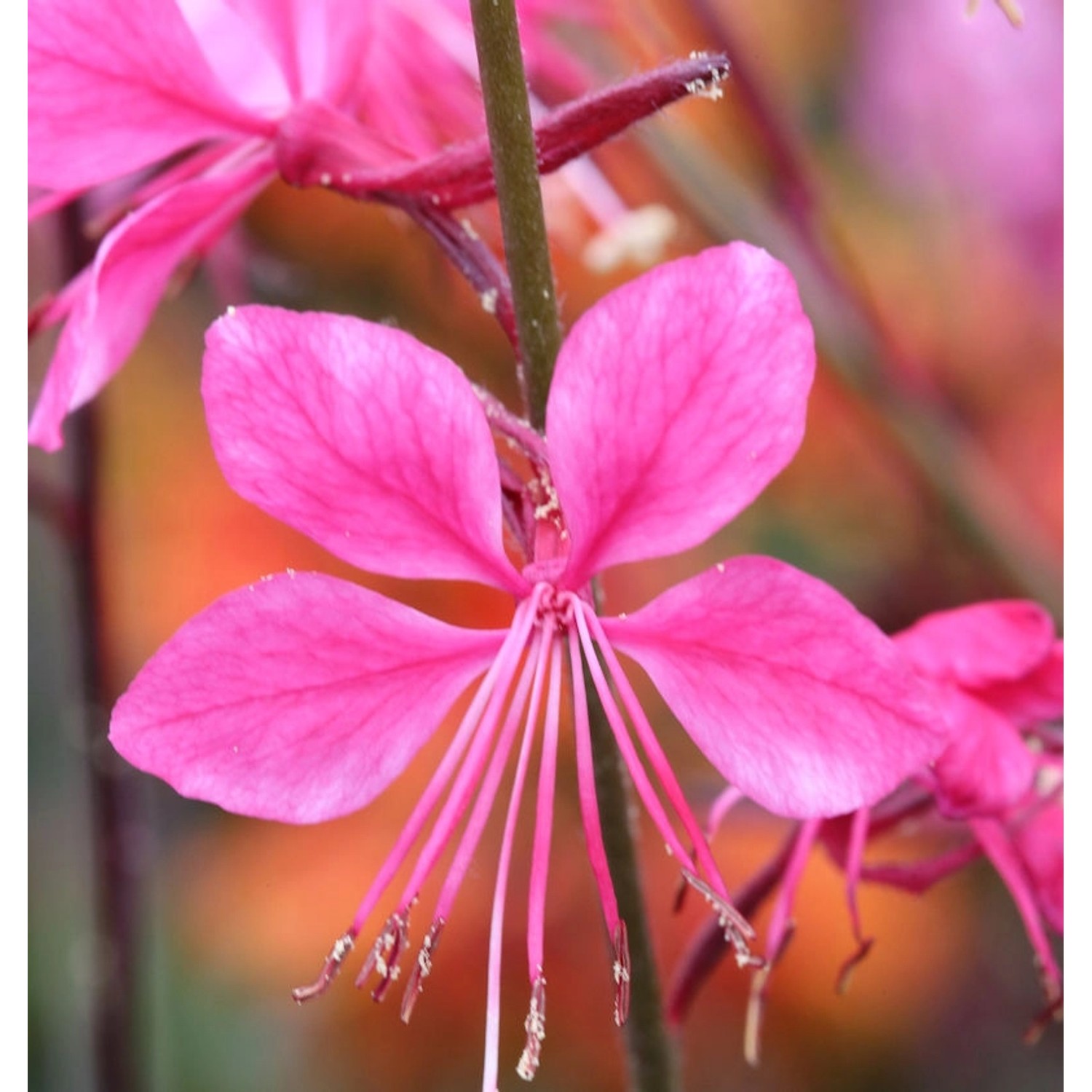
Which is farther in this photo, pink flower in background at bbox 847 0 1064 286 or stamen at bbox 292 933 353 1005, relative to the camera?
pink flower in background at bbox 847 0 1064 286

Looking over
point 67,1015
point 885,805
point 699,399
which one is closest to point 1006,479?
point 885,805

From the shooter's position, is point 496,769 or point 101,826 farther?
point 101,826

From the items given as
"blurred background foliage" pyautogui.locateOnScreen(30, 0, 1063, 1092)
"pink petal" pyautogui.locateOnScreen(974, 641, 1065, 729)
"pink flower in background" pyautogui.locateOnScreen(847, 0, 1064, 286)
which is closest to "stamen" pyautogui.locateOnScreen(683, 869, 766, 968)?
"pink petal" pyautogui.locateOnScreen(974, 641, 1065, 729)

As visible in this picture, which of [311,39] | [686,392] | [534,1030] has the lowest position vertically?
[534,1030]

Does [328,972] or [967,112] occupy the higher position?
[967,112]

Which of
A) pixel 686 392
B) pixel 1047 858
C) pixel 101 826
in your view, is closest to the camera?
pixel 686 392

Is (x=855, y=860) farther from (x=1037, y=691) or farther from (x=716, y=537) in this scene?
(x=716, y=537)

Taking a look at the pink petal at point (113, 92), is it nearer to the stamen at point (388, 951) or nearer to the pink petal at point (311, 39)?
the pink petal at point (311, 39)

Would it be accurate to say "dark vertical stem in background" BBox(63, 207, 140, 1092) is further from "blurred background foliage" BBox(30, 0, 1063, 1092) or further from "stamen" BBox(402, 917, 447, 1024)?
"stamen" BBox(402, 917, 447, 1024)

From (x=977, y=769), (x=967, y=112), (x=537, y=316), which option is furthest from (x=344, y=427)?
(x=967, y=112)
